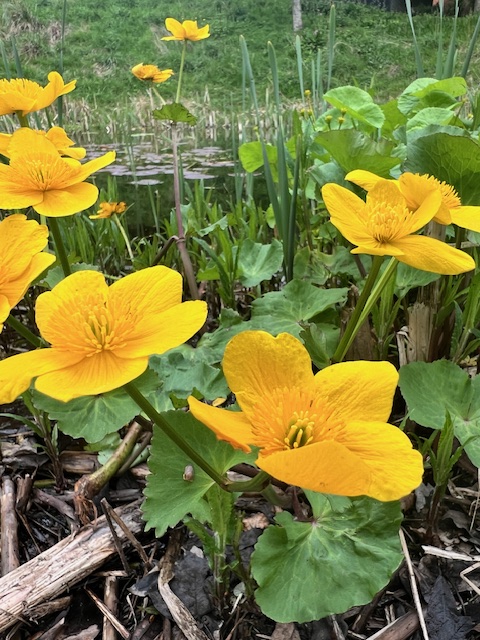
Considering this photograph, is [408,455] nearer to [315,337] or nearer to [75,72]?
[315,337]

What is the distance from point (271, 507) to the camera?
76 centimetres

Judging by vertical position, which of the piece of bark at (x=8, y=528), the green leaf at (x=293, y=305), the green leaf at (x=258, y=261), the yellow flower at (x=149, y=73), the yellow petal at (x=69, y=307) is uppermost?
the yellow flower at (x=149, y=73)

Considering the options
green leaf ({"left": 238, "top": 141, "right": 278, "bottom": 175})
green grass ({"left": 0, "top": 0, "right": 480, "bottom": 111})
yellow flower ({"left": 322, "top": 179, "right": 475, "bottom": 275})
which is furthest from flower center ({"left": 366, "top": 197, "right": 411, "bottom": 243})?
green grass ({"left": 0, "top": 0, "right": 480, "bottom": 111})

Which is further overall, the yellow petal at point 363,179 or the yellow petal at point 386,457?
the yellow petal at point 363,179

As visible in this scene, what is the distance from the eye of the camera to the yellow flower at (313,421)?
338mm

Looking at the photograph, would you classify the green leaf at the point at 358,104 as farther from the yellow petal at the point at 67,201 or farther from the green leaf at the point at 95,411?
the green leaf at the point at 95,411

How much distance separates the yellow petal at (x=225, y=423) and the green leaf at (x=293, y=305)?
1.33 ft

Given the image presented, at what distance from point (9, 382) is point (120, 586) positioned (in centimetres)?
45

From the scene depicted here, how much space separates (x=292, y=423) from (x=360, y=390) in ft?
0.28

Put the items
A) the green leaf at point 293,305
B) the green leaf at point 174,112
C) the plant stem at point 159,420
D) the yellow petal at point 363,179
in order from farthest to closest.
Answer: the green leaf at point 174,112 → the green leaf at point 293,305 → the yellow petal at point 363,179 → the plant stem at point 159,420

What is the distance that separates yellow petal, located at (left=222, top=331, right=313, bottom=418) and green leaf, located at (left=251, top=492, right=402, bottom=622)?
128mm

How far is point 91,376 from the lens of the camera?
421 mm

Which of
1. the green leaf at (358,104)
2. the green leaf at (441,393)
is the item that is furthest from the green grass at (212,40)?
the green leaf at (441,393)

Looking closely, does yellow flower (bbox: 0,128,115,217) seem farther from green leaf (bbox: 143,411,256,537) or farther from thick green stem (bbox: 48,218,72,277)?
green leaf (bbox: 143,411,256,537)
